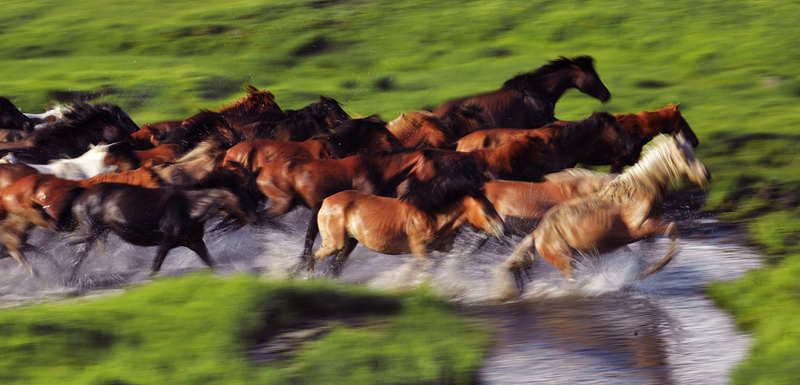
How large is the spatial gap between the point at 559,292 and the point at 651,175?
2.84ft

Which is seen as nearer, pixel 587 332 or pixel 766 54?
pixel 587 332

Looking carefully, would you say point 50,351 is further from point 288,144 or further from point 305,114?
point 305,114

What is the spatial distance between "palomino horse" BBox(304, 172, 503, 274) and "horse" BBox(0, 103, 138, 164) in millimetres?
3221

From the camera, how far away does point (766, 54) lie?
11.2m

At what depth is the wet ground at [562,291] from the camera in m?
3.69

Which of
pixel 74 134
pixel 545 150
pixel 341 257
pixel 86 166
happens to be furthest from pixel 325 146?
pixel 74 134

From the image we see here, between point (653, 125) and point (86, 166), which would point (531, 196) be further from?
point (86, 166)

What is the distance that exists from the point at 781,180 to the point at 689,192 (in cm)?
74

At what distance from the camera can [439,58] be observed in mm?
13195

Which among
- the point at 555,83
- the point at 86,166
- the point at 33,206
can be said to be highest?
the point at 33,206

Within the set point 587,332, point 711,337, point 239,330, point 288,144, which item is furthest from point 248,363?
point 288,144

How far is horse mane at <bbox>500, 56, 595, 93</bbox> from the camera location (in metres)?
8.18

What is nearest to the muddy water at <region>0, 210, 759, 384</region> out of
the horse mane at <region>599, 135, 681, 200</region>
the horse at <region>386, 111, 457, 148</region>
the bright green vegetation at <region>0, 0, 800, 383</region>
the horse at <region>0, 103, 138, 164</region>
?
the horse mane at <region>599, 135, 681, 200</region>

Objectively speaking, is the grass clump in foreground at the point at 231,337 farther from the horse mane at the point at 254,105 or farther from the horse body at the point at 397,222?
the horse mane at the point at 254,105
